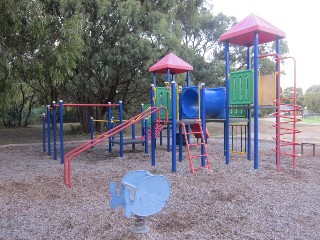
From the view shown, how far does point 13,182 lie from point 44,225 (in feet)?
9.17

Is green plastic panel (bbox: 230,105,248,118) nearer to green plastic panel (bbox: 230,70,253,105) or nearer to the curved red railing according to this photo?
green plastic panel (bbox: 230,70,253,105)

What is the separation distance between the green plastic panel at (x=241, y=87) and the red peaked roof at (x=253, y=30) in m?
0.82

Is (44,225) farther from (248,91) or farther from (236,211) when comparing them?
(248,91)

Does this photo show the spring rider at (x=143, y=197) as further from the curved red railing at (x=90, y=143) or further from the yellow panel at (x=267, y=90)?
the yellow panel at (x=267, y=90)

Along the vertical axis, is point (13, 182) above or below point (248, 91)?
below

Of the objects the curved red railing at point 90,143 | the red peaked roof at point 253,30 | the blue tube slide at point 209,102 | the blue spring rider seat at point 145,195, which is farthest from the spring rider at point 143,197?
the blue tube slide at point 209,102

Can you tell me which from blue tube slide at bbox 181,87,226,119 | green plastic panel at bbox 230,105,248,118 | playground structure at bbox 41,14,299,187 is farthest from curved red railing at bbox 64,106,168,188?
green plastic panel at bbox 230,105,248,118

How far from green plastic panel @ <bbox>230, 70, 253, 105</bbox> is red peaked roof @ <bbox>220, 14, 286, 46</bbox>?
32.1 inches

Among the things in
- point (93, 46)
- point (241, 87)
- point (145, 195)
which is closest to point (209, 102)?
point (241, 87)

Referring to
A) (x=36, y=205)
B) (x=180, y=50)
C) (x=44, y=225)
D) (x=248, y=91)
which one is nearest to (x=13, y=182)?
(x=36, y=205)

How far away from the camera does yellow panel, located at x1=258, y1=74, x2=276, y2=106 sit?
7.13 metres

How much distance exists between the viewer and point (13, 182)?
20.2 ft

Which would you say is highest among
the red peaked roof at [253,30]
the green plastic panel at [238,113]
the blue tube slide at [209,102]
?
the red peaked roof at [253,30]

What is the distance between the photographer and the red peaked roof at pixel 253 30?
22.1 feet
